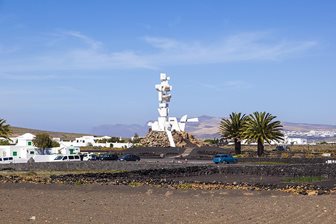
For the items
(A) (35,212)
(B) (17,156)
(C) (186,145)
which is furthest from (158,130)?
(A) (35,212)

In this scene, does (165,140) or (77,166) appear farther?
(165,140)

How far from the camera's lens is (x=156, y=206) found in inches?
840

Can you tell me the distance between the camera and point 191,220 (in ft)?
55.8

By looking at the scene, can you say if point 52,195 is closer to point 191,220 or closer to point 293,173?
point 191,220

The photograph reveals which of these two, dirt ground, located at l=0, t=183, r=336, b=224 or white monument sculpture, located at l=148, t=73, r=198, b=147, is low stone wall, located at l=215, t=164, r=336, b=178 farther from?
white monument sculpture, located at l=148, t=73, r=198, b=147

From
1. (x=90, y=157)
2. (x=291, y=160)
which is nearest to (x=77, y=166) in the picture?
(x=90, y=157)

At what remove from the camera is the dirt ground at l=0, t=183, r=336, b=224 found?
17.4m

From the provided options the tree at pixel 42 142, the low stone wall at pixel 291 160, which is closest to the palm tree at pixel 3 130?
the tree at pixel 42 142

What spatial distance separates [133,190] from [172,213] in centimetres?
977

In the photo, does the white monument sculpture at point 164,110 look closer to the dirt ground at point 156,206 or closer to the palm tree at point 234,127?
the palm tree at point 234,127

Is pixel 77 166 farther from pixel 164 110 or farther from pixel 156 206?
Answer: pixel 164 110

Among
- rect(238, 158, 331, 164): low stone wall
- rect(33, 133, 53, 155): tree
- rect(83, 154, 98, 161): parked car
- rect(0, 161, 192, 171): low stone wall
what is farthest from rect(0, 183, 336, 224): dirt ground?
rect(33, 133, 53, 155): tree

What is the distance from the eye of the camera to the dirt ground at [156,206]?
57.1 feet

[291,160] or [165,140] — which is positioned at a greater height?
[165,140]
